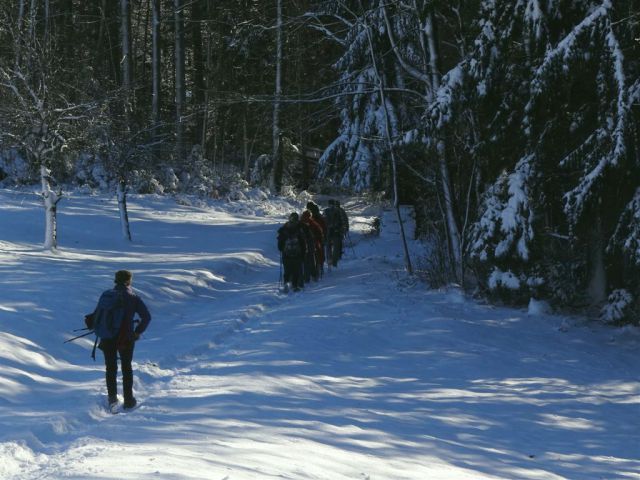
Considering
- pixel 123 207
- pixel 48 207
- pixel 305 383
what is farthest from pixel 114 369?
pixel 123 207

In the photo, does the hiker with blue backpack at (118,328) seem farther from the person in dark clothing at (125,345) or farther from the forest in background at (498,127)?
the forest in background at (498,127)

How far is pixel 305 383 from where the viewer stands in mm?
8922

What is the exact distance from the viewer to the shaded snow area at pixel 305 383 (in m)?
6.25

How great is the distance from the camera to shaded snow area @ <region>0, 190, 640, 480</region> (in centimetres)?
625

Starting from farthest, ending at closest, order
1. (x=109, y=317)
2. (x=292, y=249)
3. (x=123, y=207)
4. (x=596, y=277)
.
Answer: (x=123, y=207)
(x=292, y=249)
(x=596, y=277)
(x=109, y=317)

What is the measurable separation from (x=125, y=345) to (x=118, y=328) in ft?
0.67

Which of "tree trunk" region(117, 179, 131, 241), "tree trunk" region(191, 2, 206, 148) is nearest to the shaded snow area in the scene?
"tree trunk" region(117, 179, 131, 241)

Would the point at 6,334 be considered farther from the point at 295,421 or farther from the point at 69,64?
the point at 69,64

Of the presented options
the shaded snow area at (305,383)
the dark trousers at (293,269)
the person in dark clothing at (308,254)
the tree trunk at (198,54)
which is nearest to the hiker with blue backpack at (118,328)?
the shaded snow area at (305,383)

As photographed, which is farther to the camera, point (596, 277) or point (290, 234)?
point (290, 234)

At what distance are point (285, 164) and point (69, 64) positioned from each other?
1030cm

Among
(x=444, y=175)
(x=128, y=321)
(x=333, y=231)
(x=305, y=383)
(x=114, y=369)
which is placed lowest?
(x=305, y=383)

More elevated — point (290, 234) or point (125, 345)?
point (290, 234)

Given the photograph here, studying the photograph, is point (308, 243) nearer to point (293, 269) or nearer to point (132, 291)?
point (293, 269)
